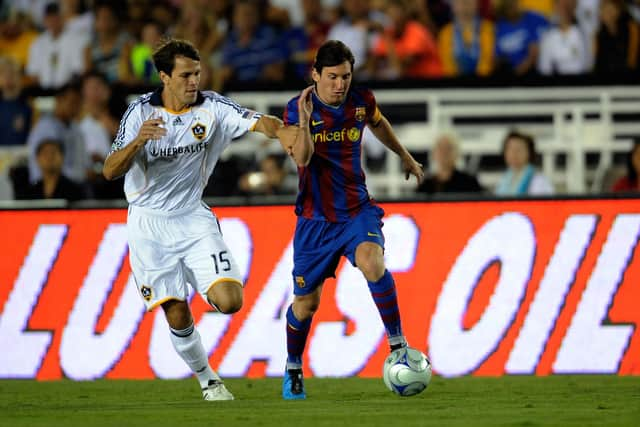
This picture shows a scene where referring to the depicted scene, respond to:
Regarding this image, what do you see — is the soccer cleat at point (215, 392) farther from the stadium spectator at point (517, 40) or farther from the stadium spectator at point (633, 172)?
the stadium spectator at point (517, 40)

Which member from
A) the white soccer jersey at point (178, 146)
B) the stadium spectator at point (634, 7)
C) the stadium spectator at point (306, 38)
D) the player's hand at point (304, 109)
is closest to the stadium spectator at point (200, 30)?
the stadium spectator at point (306, 38)

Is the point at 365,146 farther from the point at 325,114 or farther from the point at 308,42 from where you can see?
the point at 325,114

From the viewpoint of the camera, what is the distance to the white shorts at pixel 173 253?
9641mm

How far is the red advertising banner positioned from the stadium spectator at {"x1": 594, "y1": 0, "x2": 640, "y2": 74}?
4071 millimetres

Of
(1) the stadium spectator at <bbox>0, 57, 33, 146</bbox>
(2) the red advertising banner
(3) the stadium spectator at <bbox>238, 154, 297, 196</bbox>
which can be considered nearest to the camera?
(2) the red advertising banner

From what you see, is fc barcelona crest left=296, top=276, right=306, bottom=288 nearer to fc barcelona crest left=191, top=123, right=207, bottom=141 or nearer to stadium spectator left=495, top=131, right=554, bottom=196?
fc barcelona crest left=191, top=123, right=207, bottom=141

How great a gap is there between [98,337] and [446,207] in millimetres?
3338

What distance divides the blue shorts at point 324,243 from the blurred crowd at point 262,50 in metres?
4.50

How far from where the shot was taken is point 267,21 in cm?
1727

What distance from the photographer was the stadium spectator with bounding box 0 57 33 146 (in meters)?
15.9

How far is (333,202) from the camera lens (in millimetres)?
9836

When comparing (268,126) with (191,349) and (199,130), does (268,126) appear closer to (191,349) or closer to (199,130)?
(199,130)

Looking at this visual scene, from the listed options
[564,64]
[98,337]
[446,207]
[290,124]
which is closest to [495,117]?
[564,64]

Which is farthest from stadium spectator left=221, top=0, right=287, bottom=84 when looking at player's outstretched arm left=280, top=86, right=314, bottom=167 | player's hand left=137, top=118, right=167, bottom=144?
player's hand left=137, top=118, right=167, bottom=144
